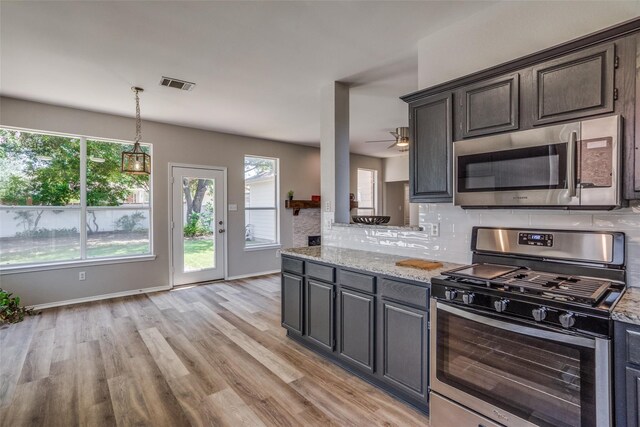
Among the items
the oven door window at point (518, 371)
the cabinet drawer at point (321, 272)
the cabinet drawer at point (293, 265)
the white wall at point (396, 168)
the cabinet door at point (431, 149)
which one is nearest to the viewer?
the oven door window at point (518, 371)

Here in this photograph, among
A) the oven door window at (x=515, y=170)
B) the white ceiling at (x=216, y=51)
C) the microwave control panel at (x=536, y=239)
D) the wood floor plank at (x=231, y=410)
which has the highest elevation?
the white ceiling at (x=216, y=51)

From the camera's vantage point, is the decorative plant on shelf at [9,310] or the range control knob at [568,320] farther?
the decorative plant on shelf at [9,310]

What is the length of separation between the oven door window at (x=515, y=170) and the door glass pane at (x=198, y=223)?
4617mm

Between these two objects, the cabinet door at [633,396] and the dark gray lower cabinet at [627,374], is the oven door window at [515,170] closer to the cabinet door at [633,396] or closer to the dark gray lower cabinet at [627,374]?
the dark gray lower cabinet at [627,374]

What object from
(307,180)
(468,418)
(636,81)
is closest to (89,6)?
(636,81)

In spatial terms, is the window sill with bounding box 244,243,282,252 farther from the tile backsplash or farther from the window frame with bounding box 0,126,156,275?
the tile backsplash

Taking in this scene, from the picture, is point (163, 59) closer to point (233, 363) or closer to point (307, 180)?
point (233, 363)

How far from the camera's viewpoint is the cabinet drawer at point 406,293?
1.97 metres

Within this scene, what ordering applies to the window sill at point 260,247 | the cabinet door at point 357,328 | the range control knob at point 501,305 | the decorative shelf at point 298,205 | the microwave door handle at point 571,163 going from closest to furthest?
the range control knob at point 501,305
the microwave door handle at point 571,163
the cabinet door at point 357,328
the window sill at point 260,247
the decorative shelf at point 298,205

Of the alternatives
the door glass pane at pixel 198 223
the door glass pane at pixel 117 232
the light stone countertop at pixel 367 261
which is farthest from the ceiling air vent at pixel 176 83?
the door glass pane at pixel 117 232

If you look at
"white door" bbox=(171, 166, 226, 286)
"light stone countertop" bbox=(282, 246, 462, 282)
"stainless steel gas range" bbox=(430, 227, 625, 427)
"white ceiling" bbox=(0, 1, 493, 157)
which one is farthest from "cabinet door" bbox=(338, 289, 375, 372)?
"white door" bbox=(171, 166, 226, 286)

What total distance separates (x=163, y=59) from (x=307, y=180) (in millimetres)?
4278

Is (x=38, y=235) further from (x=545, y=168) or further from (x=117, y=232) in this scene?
(x=545, y=168)

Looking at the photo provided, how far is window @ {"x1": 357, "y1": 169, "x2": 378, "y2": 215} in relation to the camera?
8.55m
